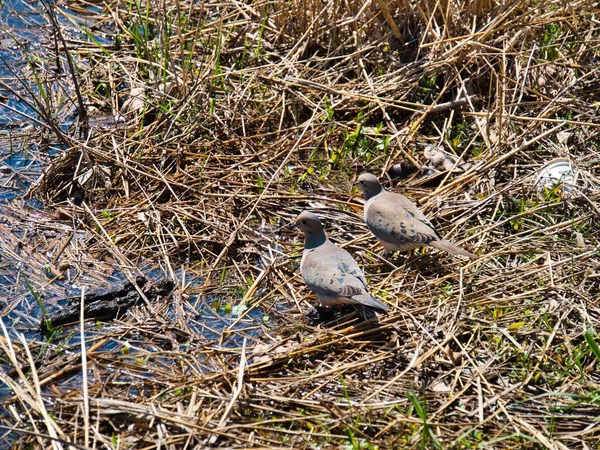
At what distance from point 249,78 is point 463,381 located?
3.25 m

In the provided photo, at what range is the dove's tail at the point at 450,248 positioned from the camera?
185 inches

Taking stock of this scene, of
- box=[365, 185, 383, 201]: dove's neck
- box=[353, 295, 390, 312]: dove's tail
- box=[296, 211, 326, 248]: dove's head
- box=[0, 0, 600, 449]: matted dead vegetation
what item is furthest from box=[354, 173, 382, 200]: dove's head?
box=[353, 295, 390, 312]: dove's tail

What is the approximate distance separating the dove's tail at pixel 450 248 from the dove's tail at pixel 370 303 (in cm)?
63

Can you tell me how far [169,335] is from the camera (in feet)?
14.4

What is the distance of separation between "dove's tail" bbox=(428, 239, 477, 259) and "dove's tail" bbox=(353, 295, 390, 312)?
63 centimetres

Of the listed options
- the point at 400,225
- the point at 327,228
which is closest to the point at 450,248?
the point at 400,225

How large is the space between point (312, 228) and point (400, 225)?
20.8 inches

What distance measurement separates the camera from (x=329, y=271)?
442cm

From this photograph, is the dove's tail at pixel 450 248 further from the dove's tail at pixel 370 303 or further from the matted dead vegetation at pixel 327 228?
the dove's tail at pixel 370 303

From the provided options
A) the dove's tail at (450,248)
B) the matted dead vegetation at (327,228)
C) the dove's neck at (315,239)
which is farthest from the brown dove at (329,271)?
the dove's tail at (450,248)

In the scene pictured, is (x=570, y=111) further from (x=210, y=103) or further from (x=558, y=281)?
(x=210, y=103)

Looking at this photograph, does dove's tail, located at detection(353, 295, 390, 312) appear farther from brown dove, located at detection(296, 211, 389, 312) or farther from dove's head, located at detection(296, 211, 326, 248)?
dove's head, located at detection(296, 211, 326, 248)

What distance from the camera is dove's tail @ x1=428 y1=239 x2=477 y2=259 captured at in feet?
15.4

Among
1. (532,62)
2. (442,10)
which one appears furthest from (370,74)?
(532,62)
